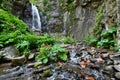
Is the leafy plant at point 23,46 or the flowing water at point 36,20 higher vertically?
the flowing water at point 36,20

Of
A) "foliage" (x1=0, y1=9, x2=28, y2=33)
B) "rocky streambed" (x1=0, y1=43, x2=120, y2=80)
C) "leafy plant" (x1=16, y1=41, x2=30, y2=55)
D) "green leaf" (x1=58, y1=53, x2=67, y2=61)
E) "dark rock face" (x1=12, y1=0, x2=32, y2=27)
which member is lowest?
"rocky streambed" (x1=0, y1=43, x2=120, y2=80)

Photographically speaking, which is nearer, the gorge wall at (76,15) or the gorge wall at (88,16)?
the gorge wall at (88,16)

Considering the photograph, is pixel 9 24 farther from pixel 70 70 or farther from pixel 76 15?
pixel 76 15

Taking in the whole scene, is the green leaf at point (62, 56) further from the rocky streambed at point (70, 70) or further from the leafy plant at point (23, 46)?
the leafy plant at point (23, 46)

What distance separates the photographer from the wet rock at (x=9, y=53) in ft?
20.2

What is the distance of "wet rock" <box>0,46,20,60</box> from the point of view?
20.2 ft

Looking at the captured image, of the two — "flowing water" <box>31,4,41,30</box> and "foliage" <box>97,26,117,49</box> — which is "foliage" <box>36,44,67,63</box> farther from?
"flowing water" <box>31,4,41,30</box>

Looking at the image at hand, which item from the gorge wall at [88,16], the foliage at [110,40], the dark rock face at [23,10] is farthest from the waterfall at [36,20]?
the foliage at [110,40]

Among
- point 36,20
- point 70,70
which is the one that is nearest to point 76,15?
point 36,20

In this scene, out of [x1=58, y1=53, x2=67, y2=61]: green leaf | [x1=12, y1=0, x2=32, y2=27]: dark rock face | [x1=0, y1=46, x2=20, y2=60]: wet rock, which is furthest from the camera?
[x1=12, y1=0, x2=32, y2=27]: dark rock face

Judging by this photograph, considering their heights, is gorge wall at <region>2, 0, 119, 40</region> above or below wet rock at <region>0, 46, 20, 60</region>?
above

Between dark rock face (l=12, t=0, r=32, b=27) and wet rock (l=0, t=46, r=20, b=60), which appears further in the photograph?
dark rock face (l=12, t=0, r=32, b=27)

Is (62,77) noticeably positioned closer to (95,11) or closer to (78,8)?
(95,11)

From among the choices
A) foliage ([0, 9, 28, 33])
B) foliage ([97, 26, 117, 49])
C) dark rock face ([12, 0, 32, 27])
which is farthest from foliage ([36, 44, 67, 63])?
dark rock face ([12, 0, 32, 27])
